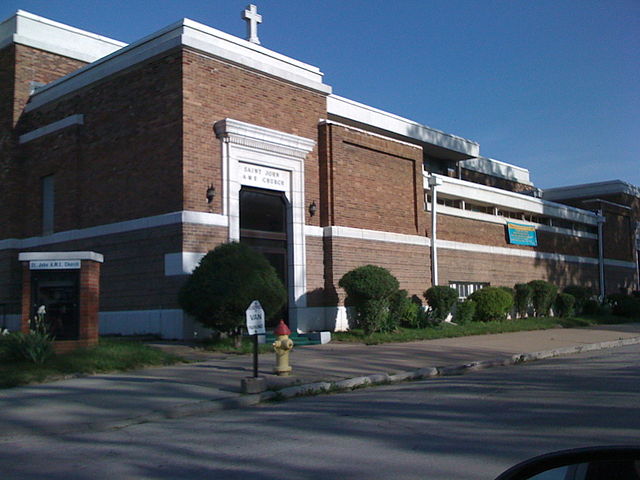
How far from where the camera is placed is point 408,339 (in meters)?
19.7

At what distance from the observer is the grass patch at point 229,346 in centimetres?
1615

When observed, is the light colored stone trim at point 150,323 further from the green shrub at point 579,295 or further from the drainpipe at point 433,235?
the green shrub at point 579,295

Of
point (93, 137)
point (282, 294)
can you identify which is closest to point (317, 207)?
point (282, 294)

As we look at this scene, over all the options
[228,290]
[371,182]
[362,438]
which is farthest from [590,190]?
[362,438]

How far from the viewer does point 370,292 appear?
1984 centimetres

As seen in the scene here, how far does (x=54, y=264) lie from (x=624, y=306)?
2712 cm

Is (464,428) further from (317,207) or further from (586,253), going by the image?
(586,253)

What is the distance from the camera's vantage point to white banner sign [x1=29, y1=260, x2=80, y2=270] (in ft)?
47.8

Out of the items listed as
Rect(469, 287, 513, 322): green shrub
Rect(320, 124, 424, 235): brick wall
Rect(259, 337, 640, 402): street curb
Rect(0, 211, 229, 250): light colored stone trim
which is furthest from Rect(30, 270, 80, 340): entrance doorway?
Rect(469, 287, 513, 322): green shrub

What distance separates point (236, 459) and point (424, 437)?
7.16ft

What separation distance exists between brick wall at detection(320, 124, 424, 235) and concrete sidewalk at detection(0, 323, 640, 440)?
516cm

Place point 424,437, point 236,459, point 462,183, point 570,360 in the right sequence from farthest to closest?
point 462,183, point 570,360, point 424,437, point 236,459

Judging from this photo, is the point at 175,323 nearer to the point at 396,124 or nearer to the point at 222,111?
the point at 222,111

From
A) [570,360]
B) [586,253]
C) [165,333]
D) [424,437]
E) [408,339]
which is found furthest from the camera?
[586,253]
